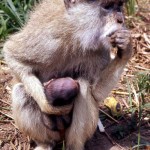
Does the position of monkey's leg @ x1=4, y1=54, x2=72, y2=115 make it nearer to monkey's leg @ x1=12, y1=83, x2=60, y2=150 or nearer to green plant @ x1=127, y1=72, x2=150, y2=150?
monkey's leg @ x1=12, y1=83, x2=60, y2=150

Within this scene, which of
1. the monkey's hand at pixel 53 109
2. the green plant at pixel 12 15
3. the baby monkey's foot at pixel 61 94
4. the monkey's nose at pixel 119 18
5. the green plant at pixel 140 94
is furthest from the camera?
the green plant at pixel 12 15

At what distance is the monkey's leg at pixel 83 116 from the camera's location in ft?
16.4

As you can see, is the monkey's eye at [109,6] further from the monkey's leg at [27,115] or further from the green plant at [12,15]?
the green plant at [12,15]

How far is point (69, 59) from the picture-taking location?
5.03 m

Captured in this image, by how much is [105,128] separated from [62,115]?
903 mm

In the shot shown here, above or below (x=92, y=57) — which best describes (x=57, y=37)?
above

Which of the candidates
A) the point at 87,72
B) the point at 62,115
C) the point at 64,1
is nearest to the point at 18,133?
the point at 62,115

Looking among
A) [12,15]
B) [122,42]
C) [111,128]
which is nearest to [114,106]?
[111,128]

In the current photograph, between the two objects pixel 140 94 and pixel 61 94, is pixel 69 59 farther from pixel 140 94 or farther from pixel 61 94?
pixel 140 94

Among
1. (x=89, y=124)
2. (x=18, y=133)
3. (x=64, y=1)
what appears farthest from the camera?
(x=18, y=133)

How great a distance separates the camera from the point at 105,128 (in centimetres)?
580

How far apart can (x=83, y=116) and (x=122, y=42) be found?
3.00ft

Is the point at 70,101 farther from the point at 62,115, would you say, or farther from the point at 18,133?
the point at 18,133

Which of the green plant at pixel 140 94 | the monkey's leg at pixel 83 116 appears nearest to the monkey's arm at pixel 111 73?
the monkey's leg at pixel 83 116
